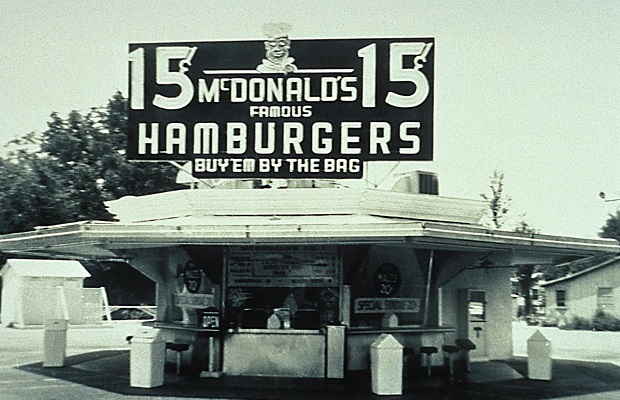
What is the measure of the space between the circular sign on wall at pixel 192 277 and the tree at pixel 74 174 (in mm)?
29725

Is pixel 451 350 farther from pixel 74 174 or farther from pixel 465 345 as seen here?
pixel 74 174

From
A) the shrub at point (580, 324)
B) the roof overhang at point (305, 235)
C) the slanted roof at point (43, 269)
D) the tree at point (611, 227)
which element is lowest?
the shrub at point (580, 324)

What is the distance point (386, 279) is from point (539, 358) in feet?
12.5

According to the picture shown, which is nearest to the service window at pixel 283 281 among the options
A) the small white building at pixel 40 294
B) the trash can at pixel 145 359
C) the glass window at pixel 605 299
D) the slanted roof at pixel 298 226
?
the slanted roof at pixel 298 226

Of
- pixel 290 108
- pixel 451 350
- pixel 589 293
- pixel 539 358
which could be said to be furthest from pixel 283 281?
pixel 589 293

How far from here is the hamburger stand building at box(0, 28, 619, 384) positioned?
17.6 metres

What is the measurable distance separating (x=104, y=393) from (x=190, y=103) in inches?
280

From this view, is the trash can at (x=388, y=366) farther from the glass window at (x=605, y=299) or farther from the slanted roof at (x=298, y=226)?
the glass window at (x=605, y=299)

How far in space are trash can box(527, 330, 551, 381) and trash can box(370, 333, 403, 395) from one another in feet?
13.8

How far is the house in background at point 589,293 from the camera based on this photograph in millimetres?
42125

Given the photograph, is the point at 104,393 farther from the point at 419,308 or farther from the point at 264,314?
the point at 419,308

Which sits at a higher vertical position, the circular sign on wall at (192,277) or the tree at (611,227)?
the tree at (611,227)

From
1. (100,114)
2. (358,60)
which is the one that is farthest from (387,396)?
(100,114)

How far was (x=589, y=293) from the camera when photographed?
Result: 43.5 m
